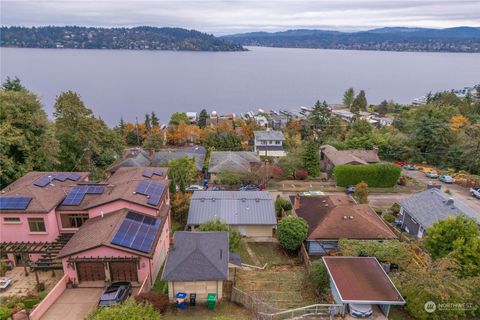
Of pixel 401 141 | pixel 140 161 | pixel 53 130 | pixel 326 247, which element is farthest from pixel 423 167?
pixel 53 130

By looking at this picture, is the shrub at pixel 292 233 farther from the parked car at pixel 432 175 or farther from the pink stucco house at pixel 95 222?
the parked car at pixel 432 175

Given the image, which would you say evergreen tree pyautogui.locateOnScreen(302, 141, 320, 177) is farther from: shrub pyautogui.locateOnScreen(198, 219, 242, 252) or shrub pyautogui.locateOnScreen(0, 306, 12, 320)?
shrub pyautogui.locateOnScreen(0, 306, 12, 320)

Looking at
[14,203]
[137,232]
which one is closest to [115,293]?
[137,232]

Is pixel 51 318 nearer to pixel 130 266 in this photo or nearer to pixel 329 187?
pixel 130 266

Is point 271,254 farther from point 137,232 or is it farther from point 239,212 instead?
point 137,232

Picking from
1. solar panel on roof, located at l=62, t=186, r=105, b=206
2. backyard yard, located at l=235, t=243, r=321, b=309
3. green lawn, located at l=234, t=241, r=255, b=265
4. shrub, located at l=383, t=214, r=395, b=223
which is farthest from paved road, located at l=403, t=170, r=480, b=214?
solar panel on roof, located at l=62, t=186, r=105, b=206

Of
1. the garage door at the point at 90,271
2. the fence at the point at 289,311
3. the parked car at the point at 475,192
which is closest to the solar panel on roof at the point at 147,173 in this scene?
the garage door at the point at 90,271
